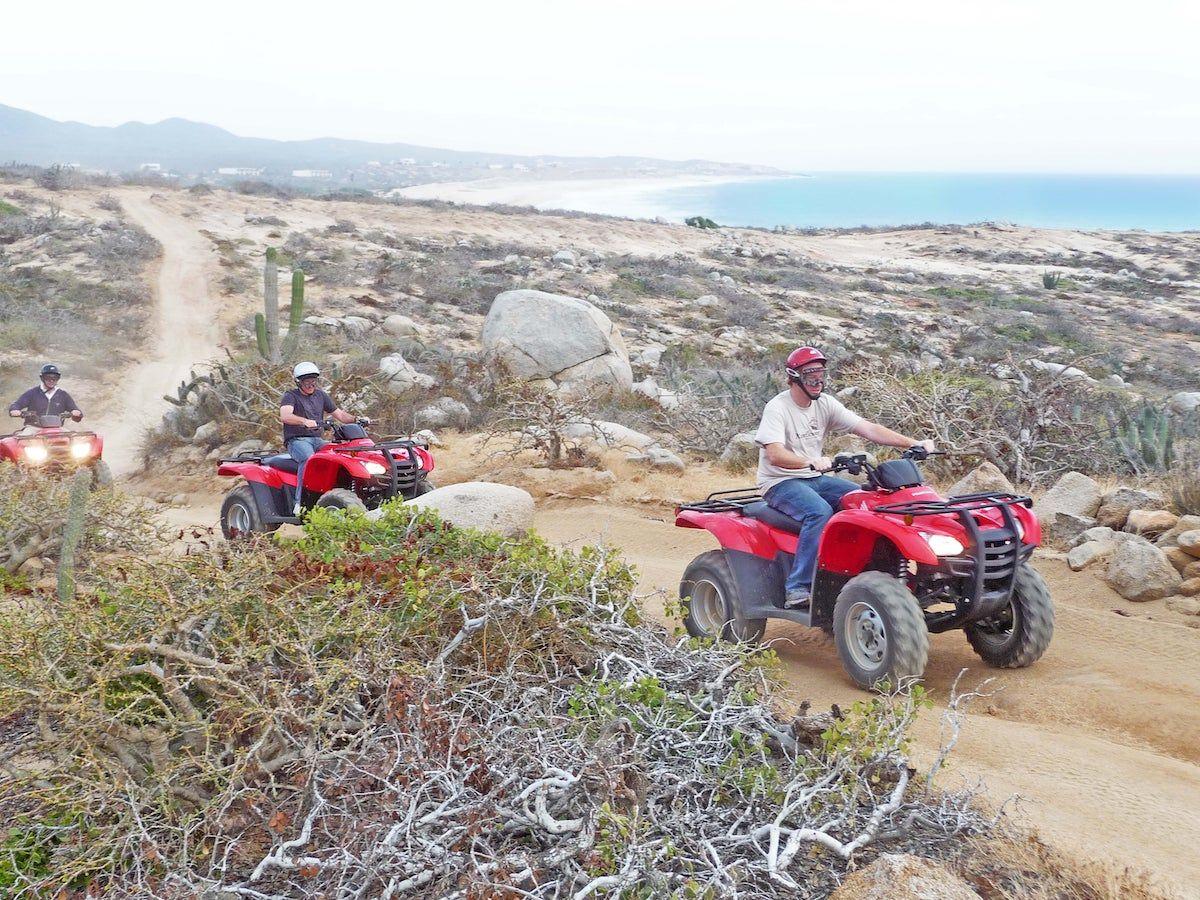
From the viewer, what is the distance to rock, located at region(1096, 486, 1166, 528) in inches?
318

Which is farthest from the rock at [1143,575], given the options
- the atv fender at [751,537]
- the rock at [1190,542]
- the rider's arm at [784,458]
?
the rider's arm at [784,458]

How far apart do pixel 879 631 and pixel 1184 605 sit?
2.79m

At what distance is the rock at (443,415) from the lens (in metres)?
14.5

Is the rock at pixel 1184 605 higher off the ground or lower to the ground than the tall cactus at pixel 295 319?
lower

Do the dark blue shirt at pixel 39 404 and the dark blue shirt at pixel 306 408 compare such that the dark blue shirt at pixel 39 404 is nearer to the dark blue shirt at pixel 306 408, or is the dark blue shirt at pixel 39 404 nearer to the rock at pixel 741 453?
the dark blue shirt at pixel 306 408

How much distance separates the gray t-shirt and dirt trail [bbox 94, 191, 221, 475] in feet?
37.6

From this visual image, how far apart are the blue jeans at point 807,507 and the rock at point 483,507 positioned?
2452 mm

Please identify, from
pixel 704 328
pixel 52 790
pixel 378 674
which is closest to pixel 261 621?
pixel 378 674

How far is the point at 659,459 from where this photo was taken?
11.9 metres

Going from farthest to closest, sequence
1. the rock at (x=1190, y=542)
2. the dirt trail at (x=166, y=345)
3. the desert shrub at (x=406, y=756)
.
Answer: the dirt trail at (x=166, y=345) < the rock at (x=1190, y=542) < the desert shrub at (x=406, y=756)

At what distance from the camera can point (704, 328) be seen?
2683 cm

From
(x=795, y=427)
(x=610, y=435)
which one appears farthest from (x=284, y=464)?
(x=795, y=427)

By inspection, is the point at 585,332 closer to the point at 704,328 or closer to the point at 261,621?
the point at 704,328

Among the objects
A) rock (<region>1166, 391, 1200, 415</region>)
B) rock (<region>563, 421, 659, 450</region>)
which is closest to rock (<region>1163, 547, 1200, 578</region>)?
rock (<region>563, 421, 659, 450</region>)
